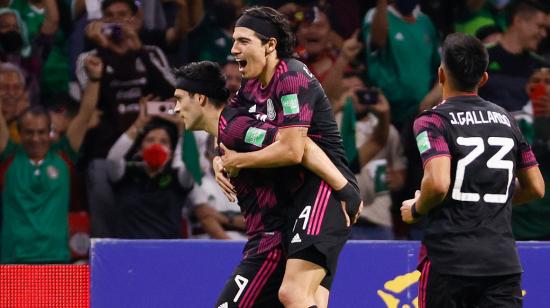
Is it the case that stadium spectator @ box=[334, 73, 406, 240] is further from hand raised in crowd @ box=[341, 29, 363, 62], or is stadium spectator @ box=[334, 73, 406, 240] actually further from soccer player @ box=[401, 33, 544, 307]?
soccer player @ box=[401, 33, 544, 307]

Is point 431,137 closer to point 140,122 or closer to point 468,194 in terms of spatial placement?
point 468,194

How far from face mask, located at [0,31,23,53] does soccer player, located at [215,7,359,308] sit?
4381 millimetres

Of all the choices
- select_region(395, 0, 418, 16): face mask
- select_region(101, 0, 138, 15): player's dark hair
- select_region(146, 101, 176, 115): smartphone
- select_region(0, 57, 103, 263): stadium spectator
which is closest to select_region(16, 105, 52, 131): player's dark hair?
select_region(0, 57, 103, 263): stadium spectator

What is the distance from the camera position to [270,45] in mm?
5137

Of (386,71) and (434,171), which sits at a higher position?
(434,171)

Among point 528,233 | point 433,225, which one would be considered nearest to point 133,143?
point 528,233

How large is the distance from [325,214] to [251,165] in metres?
0.42

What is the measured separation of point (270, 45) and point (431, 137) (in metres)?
1.07

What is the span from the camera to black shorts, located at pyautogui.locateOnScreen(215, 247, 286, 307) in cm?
506

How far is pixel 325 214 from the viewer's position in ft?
16.6

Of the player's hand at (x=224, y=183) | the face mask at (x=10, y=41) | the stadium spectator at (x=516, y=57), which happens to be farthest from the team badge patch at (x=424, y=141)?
the face mask at (x=10, y=41)

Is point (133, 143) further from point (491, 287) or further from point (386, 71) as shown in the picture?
point (491, 287)

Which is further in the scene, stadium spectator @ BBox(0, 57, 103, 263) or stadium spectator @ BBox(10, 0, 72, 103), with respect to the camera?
stadium spectator @ BBox(10, 0, 72, 103)

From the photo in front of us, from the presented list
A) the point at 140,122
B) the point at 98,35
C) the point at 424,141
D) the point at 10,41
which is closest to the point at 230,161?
the point at 424,141
